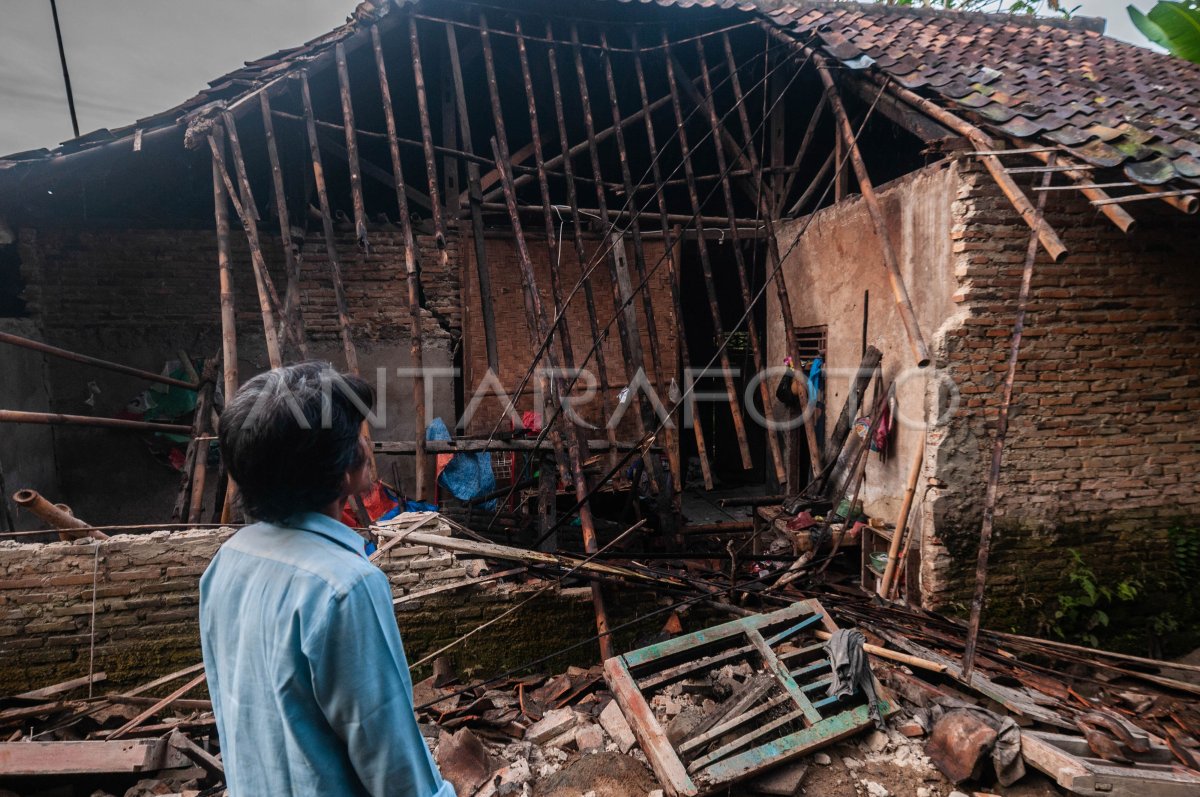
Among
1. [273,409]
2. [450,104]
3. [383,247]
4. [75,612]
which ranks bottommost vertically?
[75,612]

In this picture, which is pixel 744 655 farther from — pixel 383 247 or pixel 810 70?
pixel 810 70

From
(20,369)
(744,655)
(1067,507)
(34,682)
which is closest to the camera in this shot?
(744,655)

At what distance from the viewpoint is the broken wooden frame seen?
3.08m

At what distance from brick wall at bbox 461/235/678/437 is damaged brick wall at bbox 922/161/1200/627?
3.15 meters

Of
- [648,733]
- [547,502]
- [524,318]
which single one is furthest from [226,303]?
[648,733]

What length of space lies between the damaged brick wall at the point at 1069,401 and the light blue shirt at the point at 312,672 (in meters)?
4.86

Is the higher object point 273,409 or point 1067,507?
point 273,409

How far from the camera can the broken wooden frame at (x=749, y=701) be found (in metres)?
3.08

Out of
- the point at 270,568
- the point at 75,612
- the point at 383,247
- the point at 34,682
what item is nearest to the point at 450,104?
the point at 383,247

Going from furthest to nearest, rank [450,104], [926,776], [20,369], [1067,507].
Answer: [450,104]
[20,369]
[1067,507]
[926,776]

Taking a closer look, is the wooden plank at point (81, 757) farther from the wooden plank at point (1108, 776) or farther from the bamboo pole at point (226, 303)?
the wooden plank at point (1108, 776)

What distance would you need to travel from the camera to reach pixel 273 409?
1.26 m

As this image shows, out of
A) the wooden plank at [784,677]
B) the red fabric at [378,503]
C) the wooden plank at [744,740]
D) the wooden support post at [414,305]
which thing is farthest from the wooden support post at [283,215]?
the wooden plank at [744,740]

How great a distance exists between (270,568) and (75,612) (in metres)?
4.15
